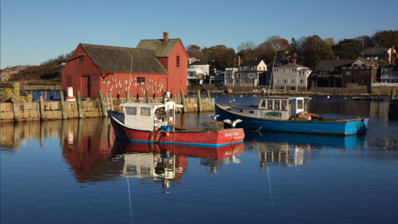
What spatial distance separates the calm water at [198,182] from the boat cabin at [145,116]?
128 centimetres

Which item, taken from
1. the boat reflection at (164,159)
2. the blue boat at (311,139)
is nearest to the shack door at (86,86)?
the boat reflection at (164,159)

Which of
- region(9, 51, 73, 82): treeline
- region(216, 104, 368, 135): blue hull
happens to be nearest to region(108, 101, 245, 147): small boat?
region(216, 104, 368, 135): blue hull

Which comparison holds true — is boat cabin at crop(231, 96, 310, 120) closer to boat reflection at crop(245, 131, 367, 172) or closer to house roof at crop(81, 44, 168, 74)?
boat reflection at crop(245, 131, 367, 172)

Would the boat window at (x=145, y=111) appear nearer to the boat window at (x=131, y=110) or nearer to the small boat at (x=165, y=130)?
the small boat at (x=165, y=130)

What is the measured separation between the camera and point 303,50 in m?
140

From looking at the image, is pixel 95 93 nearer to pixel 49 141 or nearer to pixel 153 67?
pixel 153 67

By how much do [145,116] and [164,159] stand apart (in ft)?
16.4

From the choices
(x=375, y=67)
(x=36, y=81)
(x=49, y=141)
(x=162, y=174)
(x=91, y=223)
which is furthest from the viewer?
(x=36, y=81)

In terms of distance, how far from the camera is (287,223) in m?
14.3

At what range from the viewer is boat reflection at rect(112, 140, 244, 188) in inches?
811

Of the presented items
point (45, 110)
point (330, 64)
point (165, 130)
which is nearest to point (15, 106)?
point (45, 110)

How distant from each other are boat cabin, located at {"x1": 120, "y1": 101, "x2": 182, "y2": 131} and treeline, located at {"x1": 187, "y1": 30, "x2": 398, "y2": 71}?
10098 cm

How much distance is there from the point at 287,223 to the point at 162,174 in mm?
7890

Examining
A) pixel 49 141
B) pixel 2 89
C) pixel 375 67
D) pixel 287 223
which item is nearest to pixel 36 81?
pixel 375 67
